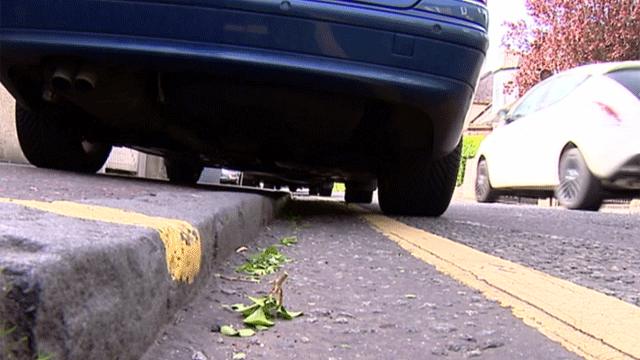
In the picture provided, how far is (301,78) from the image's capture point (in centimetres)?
285

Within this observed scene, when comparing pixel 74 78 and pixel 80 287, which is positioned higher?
pixel 74 78

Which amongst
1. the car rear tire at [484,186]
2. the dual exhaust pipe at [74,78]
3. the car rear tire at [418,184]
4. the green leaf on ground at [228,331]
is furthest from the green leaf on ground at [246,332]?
the car rear tire at [484,186]

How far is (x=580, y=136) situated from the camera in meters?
7.19

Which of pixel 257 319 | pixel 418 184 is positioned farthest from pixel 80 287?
Result: pixel 418 184

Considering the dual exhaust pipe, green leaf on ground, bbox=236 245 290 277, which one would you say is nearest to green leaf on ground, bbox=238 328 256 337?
green leaf on ground, bbox=236 245 290 277

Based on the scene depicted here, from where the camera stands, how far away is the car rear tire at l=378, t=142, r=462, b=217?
3797 millimetres

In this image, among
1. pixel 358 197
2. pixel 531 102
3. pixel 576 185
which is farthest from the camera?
pixel 531 102

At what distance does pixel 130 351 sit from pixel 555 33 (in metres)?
18.7

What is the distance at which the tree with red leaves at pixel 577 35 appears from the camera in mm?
17156

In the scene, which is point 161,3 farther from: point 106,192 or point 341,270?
point 341,270

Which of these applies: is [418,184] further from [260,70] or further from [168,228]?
[168,228]

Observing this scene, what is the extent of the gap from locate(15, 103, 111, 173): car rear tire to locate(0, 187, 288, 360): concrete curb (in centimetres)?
237

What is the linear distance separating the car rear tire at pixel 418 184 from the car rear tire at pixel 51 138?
5.28 feet

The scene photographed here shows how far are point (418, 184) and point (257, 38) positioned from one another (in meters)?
1.49
